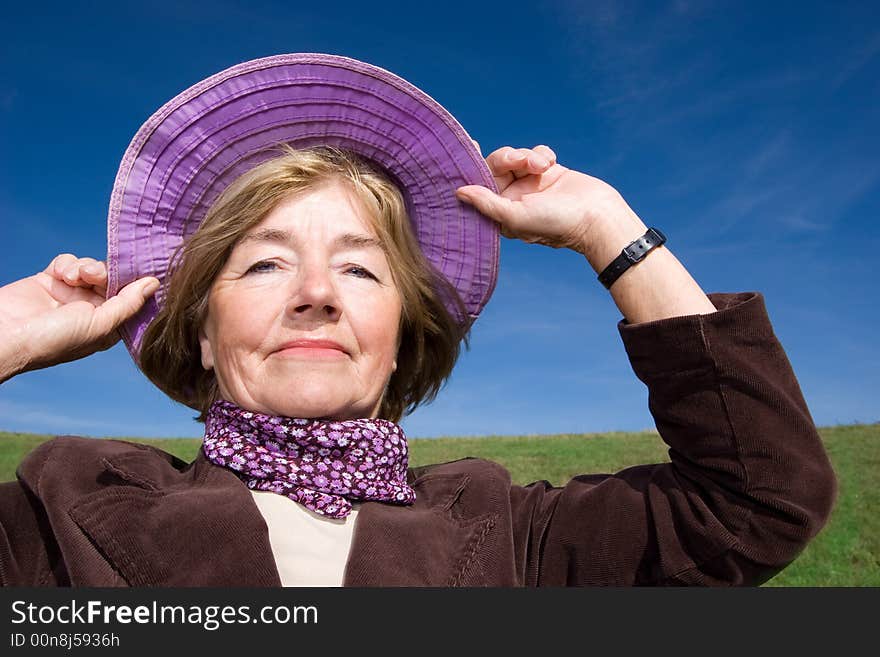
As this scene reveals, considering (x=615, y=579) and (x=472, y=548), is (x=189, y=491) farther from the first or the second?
(x=615, y=579)

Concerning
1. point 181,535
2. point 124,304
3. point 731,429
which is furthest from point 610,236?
point 124,304

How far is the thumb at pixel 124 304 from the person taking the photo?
9.88 feet

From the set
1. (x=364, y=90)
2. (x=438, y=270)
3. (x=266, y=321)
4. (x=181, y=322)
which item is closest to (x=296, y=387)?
(x=266, y=321)

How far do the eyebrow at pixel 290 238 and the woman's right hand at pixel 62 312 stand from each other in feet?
2.22

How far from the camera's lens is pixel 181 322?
9.96 feet

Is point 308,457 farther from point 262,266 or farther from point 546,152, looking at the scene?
point 546,152

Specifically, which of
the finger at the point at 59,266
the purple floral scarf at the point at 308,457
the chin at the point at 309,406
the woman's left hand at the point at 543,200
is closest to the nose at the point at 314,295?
the chin at the point at 309,406

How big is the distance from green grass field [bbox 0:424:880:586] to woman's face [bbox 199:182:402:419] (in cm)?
611

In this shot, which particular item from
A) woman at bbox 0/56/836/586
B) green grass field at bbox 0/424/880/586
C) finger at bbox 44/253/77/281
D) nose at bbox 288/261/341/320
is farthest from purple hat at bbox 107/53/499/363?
green grass field at bbox 0/424/880/586

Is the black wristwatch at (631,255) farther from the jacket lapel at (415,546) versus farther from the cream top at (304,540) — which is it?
the cream top at (304,540)

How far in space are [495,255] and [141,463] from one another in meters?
1.65

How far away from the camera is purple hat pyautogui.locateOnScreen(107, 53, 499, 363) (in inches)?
117

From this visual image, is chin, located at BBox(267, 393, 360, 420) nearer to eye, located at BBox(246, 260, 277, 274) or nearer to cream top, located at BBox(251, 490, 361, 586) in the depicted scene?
cream top, located at BBox(251, 490, 361, 586)

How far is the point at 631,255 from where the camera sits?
2.66 m
